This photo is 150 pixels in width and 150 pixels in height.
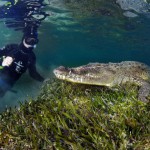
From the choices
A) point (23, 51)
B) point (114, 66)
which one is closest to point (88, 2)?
point (23, 51)

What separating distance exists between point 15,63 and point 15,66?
0.15m

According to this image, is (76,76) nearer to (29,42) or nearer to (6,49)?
→ (29,42)

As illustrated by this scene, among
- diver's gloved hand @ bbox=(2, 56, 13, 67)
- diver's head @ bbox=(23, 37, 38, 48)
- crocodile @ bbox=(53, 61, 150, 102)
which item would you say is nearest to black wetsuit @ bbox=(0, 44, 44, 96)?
diver's gloved hand @ bbox=(2, 56, 13, 67)

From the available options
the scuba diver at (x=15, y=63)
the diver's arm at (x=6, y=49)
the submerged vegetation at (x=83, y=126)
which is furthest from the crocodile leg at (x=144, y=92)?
the diver's arm at (x=6, y=49)

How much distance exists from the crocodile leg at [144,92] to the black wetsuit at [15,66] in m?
7.47

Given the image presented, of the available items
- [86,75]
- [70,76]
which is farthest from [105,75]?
[70,76]

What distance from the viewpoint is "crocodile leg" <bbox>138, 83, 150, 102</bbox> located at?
530 centimetres

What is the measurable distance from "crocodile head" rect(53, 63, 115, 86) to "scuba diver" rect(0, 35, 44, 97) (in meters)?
6.21

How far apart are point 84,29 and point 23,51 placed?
2230cm

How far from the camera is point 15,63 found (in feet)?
41.5

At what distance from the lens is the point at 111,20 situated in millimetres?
28859

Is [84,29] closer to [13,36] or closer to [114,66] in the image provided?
[13,36]

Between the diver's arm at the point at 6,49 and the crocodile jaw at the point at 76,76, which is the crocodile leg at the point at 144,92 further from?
the diver's arm at the point at 6,49

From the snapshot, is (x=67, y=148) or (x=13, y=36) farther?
(x=13, y=36)
